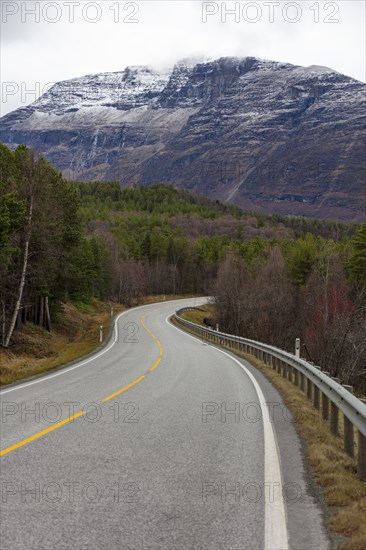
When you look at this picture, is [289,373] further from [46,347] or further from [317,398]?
[46,347]

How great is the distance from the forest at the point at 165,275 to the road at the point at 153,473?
1574cm

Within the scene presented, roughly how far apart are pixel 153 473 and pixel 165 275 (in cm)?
11282

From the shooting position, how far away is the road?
4.74 m

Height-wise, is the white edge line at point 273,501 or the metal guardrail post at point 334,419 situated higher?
the white edge line at point 273,501

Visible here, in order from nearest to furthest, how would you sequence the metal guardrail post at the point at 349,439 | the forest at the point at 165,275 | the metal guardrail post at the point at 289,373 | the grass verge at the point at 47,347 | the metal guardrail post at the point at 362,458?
1. the metal guardrail post at the point at 362,458
2. the metal guardrail post at the point at 349,439
3. the metal guardrail post at the point at 289,373
4. the grass verge at the point at 47,347
5. the forest at the point at 165,275

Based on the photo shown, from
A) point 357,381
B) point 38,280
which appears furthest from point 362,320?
point 38,280

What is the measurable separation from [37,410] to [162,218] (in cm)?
16503

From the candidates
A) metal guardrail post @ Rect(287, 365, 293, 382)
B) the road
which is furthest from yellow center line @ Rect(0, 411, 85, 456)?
metal guardrail post @ Rect(287, 365, 293, 382)

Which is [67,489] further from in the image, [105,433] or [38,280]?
[38,280]

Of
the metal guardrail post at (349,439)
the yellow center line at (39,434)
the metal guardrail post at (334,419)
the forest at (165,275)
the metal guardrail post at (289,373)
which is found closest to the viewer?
the yellow center line at (39,434)

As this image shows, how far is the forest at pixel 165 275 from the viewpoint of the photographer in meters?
28.2

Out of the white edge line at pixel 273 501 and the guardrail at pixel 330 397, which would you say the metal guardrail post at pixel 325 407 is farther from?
the white edge line at pixel 273 501

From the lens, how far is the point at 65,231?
36219 mm

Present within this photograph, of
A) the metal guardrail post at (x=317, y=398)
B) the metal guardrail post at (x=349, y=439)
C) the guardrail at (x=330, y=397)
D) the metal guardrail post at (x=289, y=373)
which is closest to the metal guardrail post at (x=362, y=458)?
the guardrail at (x=330, y=397)
